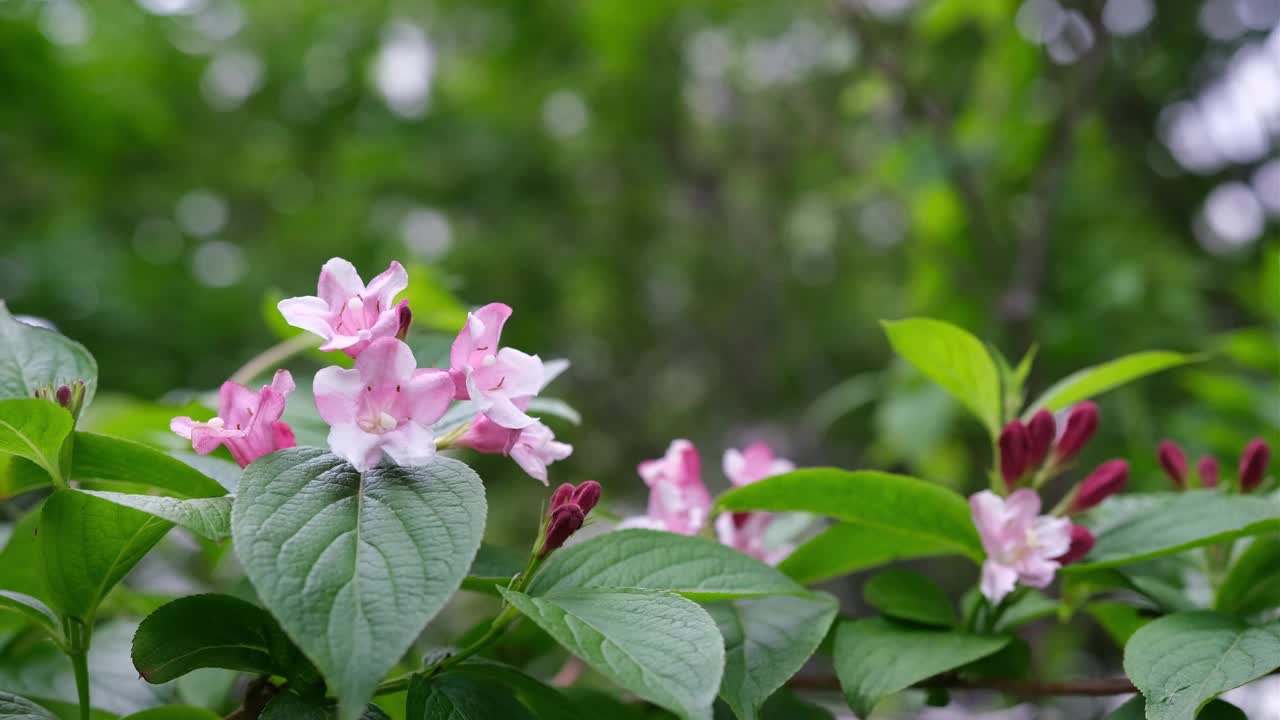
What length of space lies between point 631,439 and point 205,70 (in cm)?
232

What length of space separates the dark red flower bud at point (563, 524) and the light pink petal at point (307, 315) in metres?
0.15

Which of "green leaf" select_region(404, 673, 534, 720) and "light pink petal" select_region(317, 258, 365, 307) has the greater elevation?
"light pink petal" select_region(317, 258, 365, 307)

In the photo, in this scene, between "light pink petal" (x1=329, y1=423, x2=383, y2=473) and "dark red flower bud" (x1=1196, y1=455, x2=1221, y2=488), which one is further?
"dark red flower bud" (x1=1196, y1=455, x2=1221, y2=488)

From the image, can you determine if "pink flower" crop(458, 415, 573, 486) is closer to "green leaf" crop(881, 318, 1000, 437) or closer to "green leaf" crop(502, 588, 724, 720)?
"green leaf" crop(502, 588, 724, 720)

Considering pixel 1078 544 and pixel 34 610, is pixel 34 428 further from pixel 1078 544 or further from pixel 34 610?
pixel 1078 544

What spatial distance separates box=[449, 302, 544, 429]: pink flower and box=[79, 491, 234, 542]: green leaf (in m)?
0.12

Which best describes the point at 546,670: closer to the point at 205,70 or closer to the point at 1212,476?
the point at 1212,476

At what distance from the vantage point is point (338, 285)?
1.56 feet

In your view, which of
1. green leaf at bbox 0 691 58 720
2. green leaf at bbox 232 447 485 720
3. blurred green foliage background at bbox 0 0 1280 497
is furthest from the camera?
blurred green foliage background at bbox 0 0 1280 497

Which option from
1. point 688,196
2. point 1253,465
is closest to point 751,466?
point 1253,465

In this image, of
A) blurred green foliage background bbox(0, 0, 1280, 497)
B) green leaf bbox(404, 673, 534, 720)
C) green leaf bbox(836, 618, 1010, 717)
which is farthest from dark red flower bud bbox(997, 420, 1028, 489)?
blurred green foliage background bbox(0, 0, 1280, 497)

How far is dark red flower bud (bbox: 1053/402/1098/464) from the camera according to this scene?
621 mm

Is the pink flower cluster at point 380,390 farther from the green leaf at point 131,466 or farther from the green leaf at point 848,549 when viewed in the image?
the green leaf at point 848,549

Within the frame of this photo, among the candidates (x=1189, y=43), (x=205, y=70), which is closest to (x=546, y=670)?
(x=1189, y=43)
